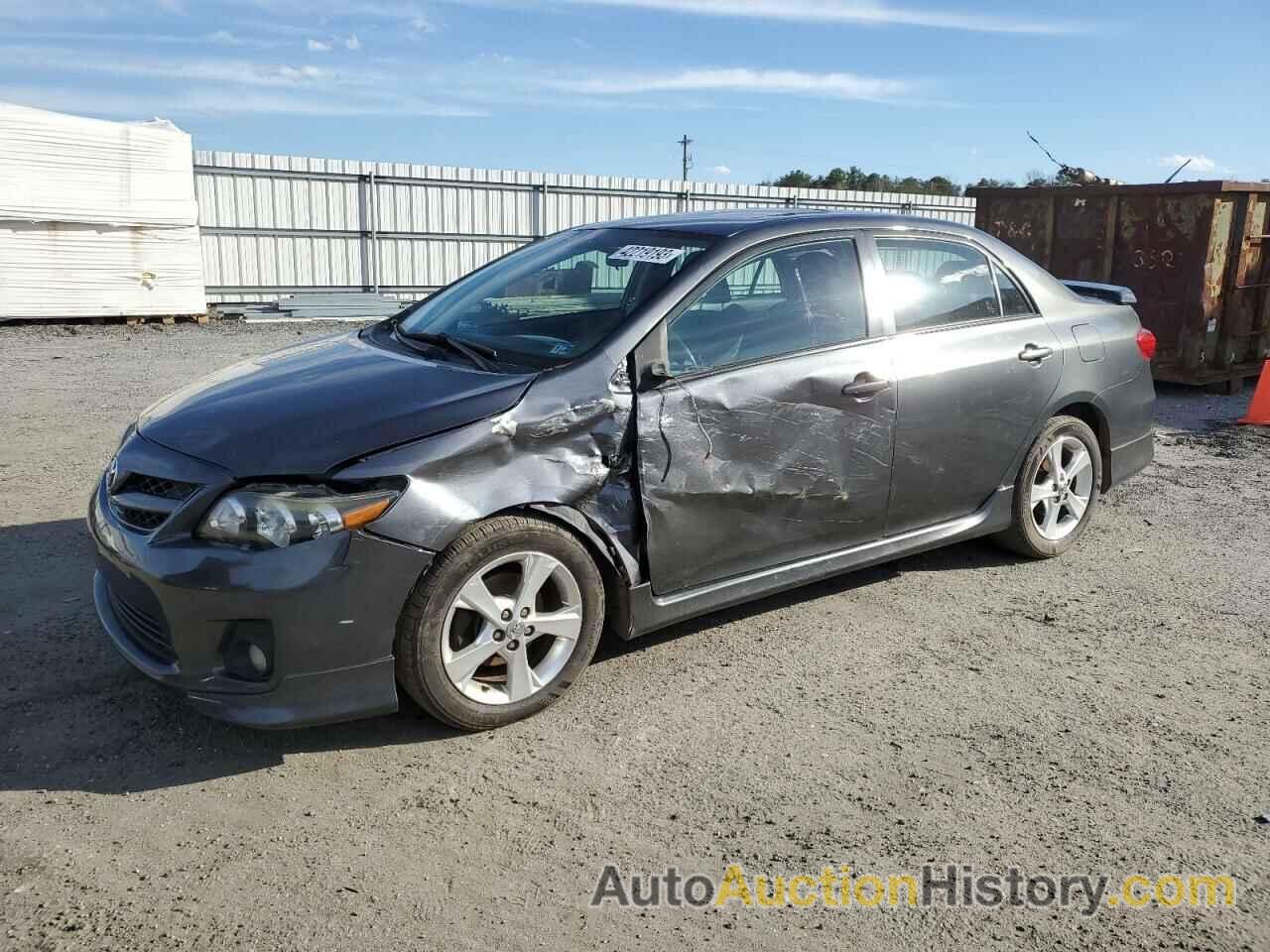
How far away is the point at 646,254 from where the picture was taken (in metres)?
4.12

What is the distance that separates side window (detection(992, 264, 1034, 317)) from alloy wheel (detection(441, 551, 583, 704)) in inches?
106

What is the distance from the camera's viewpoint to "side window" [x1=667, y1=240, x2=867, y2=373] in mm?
3822

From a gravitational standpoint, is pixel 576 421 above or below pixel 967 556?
above

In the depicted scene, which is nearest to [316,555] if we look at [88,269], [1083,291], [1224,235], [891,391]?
[891,391]

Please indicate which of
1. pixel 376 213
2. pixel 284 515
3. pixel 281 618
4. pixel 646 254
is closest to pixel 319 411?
pixel 284 515

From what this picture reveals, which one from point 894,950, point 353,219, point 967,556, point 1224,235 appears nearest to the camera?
point 894,950

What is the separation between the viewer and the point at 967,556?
17.3 ft

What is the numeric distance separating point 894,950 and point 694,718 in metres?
1.21

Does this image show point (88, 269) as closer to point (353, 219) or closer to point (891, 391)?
point (353, 219)

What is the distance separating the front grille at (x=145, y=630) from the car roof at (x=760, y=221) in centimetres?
246

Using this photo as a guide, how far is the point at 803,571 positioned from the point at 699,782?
1.24 m

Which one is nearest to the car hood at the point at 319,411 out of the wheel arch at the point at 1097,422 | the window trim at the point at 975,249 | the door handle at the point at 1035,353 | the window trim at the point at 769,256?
the window trim at the point at 769,256

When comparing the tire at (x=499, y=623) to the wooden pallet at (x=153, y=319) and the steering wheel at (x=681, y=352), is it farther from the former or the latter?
the wooden pallet at (x=153, y=319)

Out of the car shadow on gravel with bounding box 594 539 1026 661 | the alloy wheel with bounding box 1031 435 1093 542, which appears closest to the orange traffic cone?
the alloy wheel with bounding box 1031 435 1093 542
